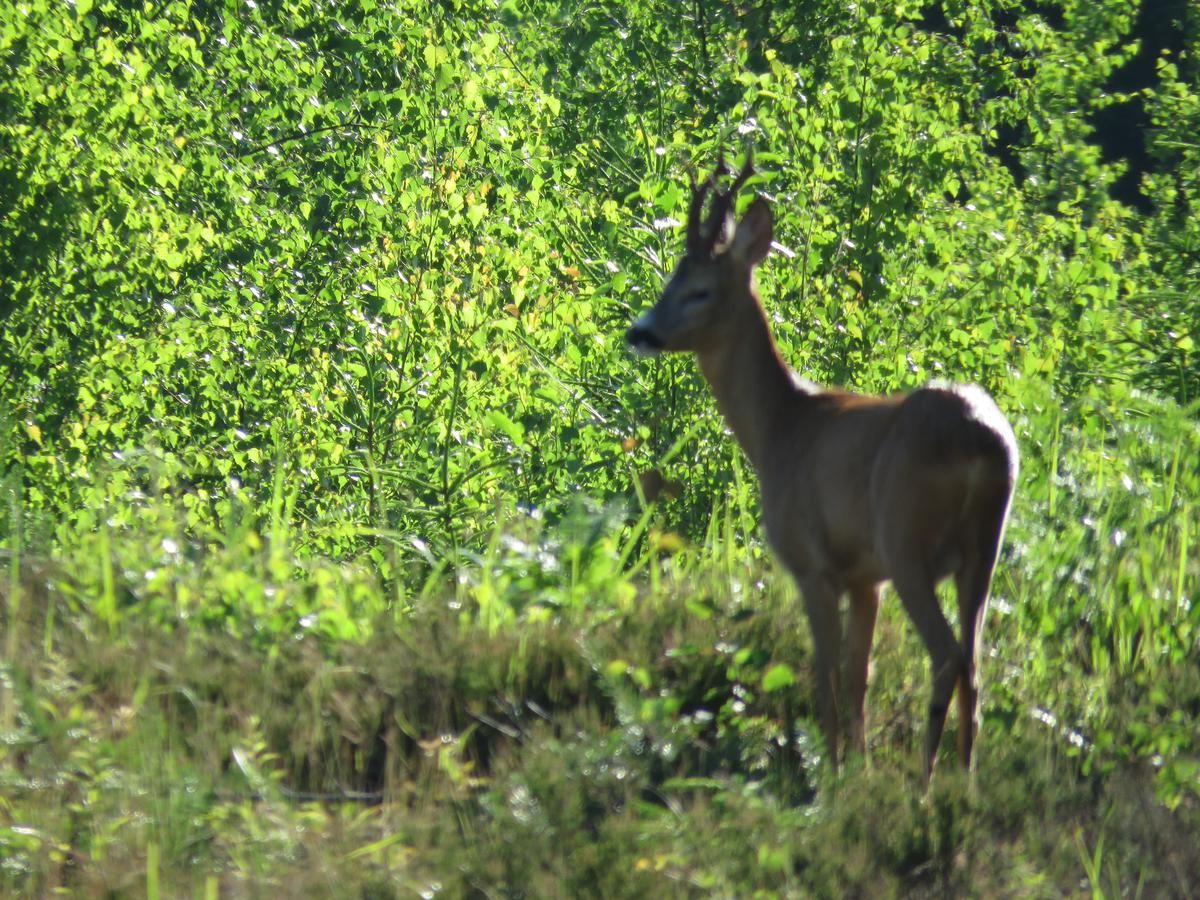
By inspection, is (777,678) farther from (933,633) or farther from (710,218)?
(710,218)

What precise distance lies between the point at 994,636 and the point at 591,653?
5.35 feet

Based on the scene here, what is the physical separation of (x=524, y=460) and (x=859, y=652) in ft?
14.2

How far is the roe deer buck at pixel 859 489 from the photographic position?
188 inches

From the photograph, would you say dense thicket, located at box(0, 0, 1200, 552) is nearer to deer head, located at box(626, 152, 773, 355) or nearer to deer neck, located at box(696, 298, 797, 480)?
deer head, located at box(626, 152, 773, 355)

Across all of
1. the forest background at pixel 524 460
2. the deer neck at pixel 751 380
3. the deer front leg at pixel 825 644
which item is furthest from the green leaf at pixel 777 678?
the deer neck at pixel 751 380

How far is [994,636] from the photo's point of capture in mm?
5758

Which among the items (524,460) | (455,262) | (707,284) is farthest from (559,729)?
(455,262)

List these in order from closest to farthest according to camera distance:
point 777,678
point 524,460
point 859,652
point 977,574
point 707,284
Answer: point 777,678 → point 977,574 → point 859,652 → point 707,284 → point 524,460

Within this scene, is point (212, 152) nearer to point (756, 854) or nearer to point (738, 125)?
point (738, 125)

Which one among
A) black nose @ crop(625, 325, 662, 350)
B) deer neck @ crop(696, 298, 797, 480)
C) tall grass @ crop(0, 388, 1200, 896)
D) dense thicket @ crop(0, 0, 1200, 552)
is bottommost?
tall grass @ crop(0, 388, 1200, 896)

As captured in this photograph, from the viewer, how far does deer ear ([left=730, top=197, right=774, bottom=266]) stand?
20.1ft

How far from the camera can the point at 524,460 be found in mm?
9344

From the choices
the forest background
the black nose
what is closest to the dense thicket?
the forest background

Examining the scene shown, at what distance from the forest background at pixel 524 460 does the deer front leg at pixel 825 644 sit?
0.10 m
